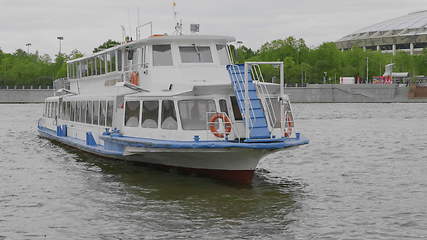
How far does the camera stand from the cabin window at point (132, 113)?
24656 mm

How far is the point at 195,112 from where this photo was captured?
74.5ft

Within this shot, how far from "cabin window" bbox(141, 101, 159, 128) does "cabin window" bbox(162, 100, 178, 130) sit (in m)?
0.45

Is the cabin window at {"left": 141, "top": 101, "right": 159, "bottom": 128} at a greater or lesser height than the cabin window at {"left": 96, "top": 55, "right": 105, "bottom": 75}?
lesser

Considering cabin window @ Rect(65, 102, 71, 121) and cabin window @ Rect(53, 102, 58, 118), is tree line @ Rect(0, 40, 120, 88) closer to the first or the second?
cabin window @ Rect(53, 102, 58, 118)

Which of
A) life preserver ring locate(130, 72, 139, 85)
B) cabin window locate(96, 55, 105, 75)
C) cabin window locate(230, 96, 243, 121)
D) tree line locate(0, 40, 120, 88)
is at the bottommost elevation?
cabin window locate(230, 96, 243, 121)

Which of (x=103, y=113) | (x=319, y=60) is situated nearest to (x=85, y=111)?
(x=103, y=113)

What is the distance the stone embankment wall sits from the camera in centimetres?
13262

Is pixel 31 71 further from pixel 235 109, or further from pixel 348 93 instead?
pixel 235 109

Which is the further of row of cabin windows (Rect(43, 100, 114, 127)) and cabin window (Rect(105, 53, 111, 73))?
cabin window (Rect(105, 53, 111, 73))

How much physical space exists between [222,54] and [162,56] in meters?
2.43

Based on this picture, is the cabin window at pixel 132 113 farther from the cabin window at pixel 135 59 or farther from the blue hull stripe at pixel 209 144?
the cabin window at pixel 135 59

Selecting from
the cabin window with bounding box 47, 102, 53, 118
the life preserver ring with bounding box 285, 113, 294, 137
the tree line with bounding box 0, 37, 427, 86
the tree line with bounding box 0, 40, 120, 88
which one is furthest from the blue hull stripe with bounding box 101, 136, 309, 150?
the tree line with bounding box 0, 40, 120, 88

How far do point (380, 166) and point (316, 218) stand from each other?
11.8 m

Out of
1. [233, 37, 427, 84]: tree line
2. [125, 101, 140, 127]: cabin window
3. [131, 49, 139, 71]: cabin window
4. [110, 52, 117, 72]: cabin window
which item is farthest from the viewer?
[233, 37, 427, 84]: tree line
